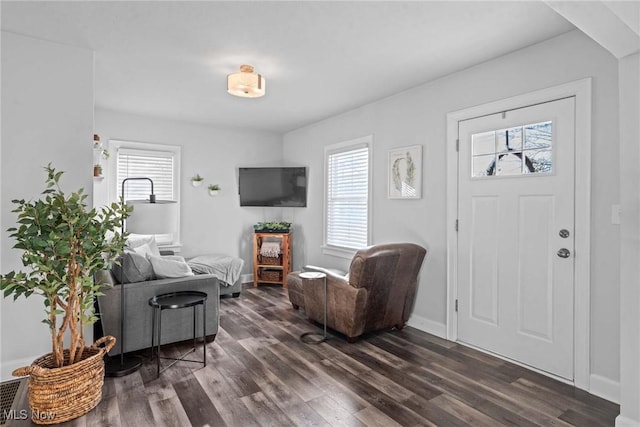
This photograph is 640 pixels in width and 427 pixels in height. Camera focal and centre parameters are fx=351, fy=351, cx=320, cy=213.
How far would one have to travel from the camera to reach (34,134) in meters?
2.71

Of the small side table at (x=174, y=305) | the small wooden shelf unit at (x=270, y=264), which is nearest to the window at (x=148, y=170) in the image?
the small wooden shelf unit at (x=270, y=264)

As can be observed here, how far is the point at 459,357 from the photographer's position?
3.00 meters

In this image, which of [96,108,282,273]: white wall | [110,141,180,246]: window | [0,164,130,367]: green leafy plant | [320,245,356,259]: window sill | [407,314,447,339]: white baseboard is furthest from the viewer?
[96,108,282,273]: white wall

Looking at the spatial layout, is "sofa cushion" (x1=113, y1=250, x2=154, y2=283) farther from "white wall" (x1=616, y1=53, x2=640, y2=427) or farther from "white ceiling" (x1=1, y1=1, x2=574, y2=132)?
"white wall" (x1=616, y1=53, x2=640, y2=427)

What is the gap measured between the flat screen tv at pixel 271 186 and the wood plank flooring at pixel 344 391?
9.12 ft

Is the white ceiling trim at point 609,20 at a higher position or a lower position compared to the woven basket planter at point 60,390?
higher

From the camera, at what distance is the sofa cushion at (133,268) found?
2945 millimetres

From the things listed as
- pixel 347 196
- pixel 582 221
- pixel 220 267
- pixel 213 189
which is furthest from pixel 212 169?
pixel 582 221

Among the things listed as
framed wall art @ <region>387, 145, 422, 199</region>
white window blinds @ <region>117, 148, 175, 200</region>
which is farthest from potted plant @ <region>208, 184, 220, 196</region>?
framed wall art @ <region>387, 145, 422, 199</region>

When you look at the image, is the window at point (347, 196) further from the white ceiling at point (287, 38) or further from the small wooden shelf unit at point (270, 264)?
the white ceiling at point (287, 38)

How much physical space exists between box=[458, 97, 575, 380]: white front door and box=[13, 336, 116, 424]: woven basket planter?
118 inches

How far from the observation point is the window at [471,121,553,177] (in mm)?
2715

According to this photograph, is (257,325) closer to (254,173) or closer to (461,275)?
(461,275)

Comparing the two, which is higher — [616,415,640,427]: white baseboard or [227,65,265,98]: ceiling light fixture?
[227,65,265,98]: ceiling light fixture
